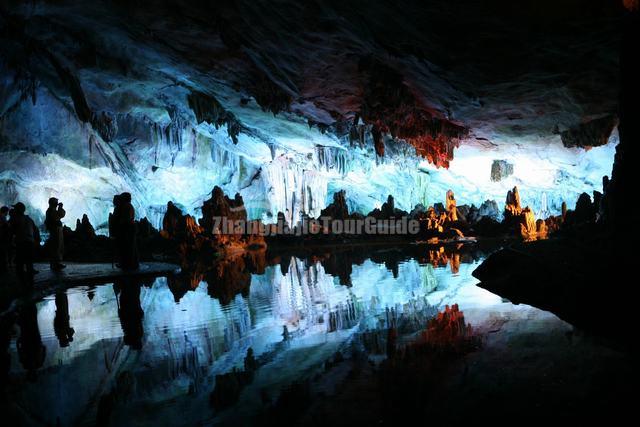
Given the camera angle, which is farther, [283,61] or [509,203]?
[509,203]

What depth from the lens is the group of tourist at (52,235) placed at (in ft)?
28.9

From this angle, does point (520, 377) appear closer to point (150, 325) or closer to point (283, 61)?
point (150, 325)

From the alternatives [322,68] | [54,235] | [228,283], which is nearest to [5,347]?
[228,283]

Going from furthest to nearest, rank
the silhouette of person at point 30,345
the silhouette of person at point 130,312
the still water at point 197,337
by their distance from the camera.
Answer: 1. the silhouette of person at point 130,312
2. the silhouette of person at point 30,345
3. the still water at point 197,337

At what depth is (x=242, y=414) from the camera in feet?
9.61

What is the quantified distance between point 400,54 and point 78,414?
9.01 meters

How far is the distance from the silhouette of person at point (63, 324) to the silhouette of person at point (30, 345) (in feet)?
0.56

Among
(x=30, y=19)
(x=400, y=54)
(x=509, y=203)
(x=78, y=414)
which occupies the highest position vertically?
(x=30, y=19)

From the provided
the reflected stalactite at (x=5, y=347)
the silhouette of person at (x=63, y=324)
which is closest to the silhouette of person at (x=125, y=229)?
the silhouette of person at (x=63, y=324)

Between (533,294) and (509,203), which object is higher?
(509,203)

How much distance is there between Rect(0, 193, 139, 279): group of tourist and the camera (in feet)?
28.9

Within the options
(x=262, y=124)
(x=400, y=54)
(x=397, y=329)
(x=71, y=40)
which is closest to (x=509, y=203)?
(x=262, y=124)

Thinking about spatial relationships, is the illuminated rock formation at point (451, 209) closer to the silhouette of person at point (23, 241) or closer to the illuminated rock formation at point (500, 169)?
the illuminated rock formation at point (500, 169)

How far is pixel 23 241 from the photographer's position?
29.0ft
